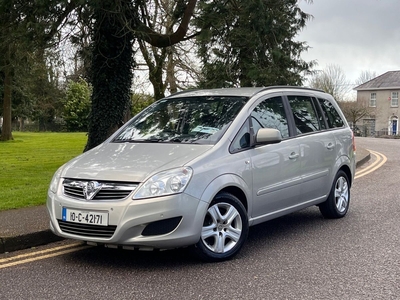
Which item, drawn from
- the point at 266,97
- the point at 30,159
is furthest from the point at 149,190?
the point at 30,159

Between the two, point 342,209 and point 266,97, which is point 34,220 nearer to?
point 266,97

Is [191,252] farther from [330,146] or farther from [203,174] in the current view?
[330,146]

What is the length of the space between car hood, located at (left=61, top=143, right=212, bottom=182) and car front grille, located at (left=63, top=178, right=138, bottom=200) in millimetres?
51

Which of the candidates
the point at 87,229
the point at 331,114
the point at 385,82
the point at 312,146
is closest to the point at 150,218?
the point at 87,229

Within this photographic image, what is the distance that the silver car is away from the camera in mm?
4590

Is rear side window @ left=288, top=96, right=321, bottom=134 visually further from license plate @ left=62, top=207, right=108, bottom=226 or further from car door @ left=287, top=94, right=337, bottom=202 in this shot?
license plate @ left=62, top=207, right=108, bottom=226

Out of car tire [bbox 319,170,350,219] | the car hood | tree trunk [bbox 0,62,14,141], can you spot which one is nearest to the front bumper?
the car hood

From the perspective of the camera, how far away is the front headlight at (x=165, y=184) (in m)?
4.55

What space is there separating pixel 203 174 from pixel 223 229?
0.68 m

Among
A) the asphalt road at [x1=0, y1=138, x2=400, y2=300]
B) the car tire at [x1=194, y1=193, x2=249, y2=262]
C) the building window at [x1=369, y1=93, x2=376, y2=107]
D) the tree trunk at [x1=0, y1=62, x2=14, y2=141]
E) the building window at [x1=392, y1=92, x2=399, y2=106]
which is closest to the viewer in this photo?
the asphalt road at [x1=0, y1=138, x2=400, y2=300]

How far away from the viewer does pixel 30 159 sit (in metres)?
16.7

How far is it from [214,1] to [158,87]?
1070 centimetres

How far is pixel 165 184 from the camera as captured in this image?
4.60 meters

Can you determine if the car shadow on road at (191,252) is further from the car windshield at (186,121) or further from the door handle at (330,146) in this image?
the car windshield at (186,121)
